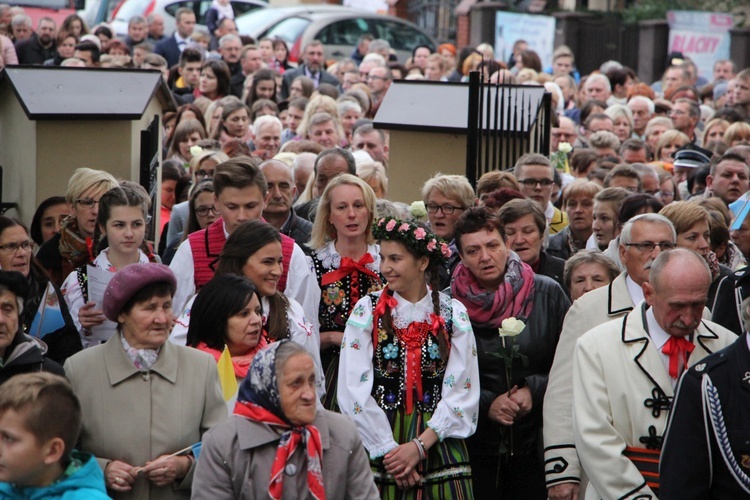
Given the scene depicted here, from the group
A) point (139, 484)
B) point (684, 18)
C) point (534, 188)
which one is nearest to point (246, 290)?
point (139, 484)

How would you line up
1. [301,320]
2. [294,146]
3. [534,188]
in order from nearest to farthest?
[301,320] < [534,188] < [294,146]

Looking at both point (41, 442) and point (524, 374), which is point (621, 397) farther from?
point (41, 442)

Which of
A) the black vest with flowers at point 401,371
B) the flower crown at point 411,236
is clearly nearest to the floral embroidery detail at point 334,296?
the flower crown at point 411,236

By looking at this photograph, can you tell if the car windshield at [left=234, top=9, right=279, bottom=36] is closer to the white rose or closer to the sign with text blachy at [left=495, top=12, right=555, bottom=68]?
the sign with text blachy at [left=495, top=12, right=555, bottom=68]

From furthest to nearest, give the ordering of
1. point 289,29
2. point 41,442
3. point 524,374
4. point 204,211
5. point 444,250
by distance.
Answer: point 289,29 → point 204,211 → point 524,374 → point 444,250 → point 41,442

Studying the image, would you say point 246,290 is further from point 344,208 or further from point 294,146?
point 294,146

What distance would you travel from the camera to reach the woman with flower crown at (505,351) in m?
6.42

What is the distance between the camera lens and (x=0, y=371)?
5348 millimetres

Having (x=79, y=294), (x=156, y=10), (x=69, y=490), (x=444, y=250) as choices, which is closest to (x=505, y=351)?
(x=444, y=250)

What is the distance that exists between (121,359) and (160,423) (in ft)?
1.05

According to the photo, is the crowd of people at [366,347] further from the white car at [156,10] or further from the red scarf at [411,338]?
the white car at [156,10]

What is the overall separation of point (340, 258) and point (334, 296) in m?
0.24

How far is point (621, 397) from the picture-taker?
5.36 metres

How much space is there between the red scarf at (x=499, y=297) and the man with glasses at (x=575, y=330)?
0.51 meters
